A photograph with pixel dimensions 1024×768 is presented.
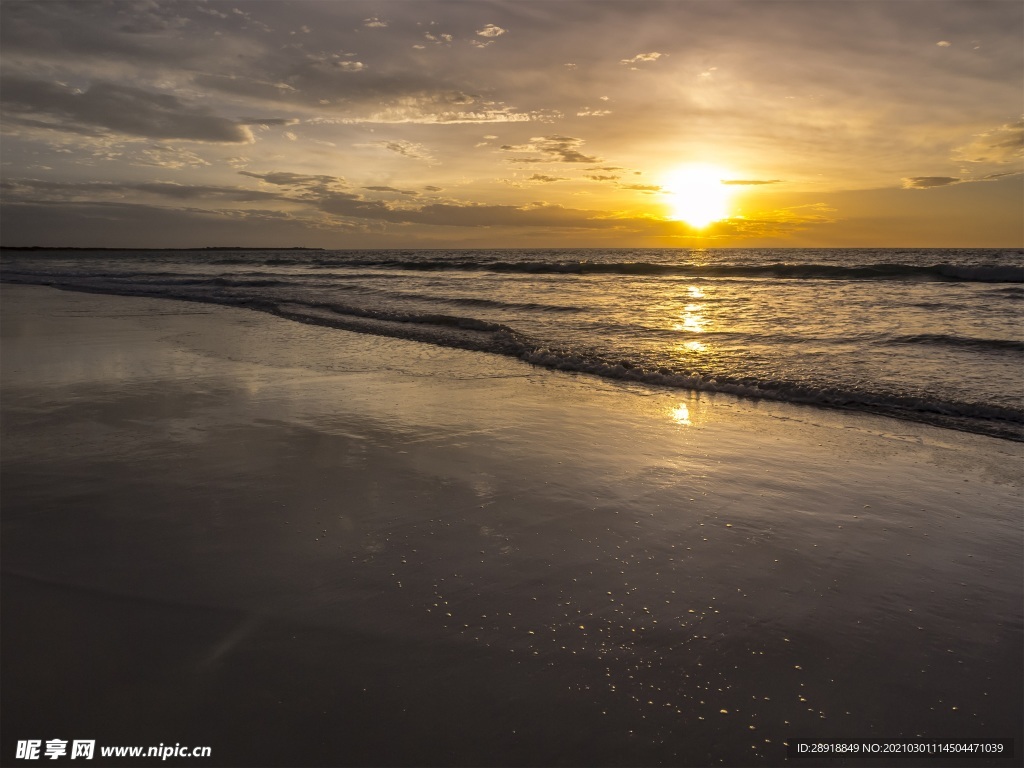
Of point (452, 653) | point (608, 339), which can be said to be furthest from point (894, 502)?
point (608, 339)

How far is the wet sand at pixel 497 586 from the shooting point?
2.49 metres

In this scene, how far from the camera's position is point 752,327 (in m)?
15.2

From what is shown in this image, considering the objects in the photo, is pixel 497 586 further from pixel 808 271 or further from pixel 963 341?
pixel 808 271

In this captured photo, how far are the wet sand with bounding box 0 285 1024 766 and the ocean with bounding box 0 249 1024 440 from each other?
220 centimetres

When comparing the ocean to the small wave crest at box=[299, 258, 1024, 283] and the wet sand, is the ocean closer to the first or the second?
the small wave crest at box=[299, 258, 1024, 283]

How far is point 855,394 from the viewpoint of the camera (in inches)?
342

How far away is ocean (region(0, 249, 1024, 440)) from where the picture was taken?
901cm

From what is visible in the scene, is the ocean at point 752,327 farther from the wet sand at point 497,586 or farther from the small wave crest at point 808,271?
→ the wet sand at point 497,586

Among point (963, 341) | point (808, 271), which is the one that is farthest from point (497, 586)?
point (808, 271)

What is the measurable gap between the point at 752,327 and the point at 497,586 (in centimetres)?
1331

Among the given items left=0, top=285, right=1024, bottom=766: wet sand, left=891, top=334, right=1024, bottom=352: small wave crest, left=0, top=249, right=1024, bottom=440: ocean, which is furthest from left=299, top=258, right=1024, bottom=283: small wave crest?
left=0, top=285, right=1024, bottom=766: wet sand

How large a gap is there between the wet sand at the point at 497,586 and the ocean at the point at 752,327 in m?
2.20

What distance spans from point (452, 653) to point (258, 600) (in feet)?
3.64

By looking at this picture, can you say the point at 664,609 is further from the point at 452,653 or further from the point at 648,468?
the point at 648,468
